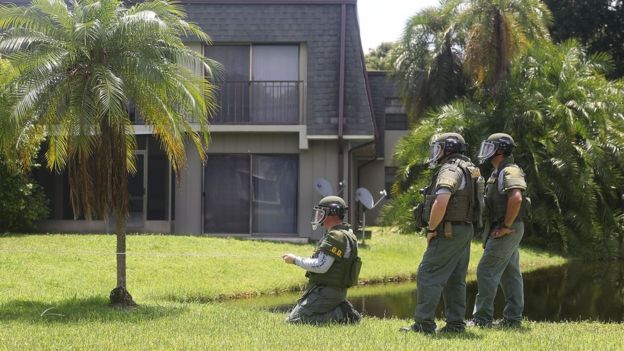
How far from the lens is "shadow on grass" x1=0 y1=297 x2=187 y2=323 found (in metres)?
9.02

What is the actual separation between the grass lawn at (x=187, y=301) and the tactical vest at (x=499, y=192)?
1.15 meters

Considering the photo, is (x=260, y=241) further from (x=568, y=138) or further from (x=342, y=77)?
(x=568, y=138)

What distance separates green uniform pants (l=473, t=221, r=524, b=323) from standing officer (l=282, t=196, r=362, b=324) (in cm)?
127

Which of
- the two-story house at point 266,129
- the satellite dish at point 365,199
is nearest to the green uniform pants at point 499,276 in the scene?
the satellite dish at point 365,199

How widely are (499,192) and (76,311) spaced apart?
16.4 ft

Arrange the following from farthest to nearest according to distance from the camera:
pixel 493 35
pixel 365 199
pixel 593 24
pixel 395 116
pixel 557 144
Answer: pixel 593 24
pixel 395 116
pixel 493 35
pixel 557 144
pixel 365 199

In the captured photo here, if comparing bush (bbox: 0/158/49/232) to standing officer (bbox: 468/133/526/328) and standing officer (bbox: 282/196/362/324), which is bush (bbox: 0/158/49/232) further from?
standing officer (bbox: 468/133/526/328)

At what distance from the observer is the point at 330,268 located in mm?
8242

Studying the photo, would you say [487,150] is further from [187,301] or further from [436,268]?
[187,301]

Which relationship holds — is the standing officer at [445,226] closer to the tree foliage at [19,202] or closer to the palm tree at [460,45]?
the tree foliage at [19,202]

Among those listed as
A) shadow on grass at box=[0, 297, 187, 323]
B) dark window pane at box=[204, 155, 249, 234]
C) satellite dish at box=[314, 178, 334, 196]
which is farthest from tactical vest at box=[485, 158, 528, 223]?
dark window pane at box=[204, 155, 249, 234]

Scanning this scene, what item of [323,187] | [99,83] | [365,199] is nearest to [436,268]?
[99,83]

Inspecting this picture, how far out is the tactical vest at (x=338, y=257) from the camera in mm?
8164

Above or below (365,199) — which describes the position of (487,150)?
above
